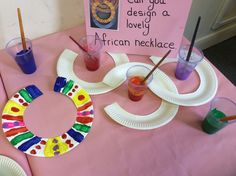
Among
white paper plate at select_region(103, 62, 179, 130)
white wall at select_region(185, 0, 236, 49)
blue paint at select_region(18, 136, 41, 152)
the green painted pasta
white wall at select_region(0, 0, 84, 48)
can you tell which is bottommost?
white wall at select_region(185, 0, 236, 49)

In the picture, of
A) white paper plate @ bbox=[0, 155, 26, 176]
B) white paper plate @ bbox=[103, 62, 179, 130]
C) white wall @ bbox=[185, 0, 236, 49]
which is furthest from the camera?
white wall @ bbox=[185, 0, 236, 49]

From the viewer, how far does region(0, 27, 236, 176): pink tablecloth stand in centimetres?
69

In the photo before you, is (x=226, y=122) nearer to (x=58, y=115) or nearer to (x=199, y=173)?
(x=199, y=173)

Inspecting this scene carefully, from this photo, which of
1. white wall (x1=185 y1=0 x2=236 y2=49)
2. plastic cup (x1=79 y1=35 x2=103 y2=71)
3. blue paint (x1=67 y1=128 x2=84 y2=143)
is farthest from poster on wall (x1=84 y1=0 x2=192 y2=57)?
white wall (x1=185 y1=0 x2=236 y2=49)

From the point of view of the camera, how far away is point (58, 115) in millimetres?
770

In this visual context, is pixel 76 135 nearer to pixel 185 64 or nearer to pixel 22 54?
pixel 22 54

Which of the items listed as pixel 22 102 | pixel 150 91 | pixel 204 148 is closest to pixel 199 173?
pixel 204 148

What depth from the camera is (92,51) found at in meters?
0.87

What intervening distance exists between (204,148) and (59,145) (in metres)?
0.42

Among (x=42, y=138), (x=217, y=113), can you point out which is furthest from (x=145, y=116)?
(x=42, y=138)

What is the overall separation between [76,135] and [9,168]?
0.20m

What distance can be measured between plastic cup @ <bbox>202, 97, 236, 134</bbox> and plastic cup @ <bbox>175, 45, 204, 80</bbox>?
0.13 metres

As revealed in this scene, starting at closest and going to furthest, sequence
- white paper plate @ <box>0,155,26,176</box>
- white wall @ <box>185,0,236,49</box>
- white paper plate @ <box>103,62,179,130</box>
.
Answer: white paper plate @ <box>0,155,26,176</box> < white paper plate @ <box>103,62,179,130</box> < white wall @ <box>185,0,236,49</box>

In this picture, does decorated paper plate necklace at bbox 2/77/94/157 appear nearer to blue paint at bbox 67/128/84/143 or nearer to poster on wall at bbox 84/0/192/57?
blue paint at bbox 67/128/84/143
